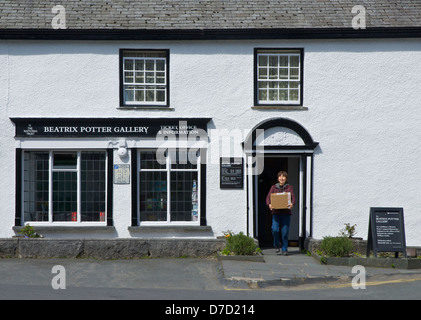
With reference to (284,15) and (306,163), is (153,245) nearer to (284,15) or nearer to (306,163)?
(306,163)

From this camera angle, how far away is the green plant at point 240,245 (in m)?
13.8

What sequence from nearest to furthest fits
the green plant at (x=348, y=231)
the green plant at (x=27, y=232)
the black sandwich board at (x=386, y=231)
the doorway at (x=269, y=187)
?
the black sandwich board at (x=386, y=231) → the green plant at (x=27, y=232) → the green plant at (x=348, y=231) → the doorway at (x=269, y=187)

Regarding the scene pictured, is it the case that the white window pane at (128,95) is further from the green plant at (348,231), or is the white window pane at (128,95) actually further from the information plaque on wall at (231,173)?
the green plant at (348,231)

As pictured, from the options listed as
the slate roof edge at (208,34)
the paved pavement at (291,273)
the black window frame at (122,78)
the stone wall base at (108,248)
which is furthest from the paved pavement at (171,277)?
the slate roof edge at (208,34)

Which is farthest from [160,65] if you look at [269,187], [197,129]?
[269,187]

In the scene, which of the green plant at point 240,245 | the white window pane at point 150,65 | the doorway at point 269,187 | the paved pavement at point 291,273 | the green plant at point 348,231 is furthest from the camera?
the doorway at point 269,187

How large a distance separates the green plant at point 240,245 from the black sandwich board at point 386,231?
263 centimetres

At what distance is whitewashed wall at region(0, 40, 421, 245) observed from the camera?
595 inches

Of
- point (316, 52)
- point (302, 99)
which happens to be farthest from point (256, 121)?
point (316, 52)

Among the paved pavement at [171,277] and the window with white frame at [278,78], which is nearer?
the paved pavement at [171,277]

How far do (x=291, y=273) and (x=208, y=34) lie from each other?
6349 mm

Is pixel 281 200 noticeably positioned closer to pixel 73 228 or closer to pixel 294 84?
pixel 294 84

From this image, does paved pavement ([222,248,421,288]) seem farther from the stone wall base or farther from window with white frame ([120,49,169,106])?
window with white frame ([120,49,169,106])

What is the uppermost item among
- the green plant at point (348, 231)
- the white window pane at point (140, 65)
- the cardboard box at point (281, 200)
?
the white window pane at point (140, 65)
